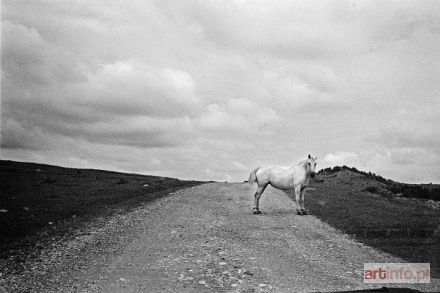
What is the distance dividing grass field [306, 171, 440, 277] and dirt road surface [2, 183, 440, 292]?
0.90 m

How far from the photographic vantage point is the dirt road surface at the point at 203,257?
897 cm

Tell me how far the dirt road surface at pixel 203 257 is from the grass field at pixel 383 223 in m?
0.90

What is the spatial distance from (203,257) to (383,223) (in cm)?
1011

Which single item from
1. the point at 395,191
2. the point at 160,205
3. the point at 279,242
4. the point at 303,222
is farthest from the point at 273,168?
the point at 395,191

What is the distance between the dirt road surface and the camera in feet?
29.4

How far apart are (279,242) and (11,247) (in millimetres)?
8742

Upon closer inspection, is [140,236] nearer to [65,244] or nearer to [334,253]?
[65,244]

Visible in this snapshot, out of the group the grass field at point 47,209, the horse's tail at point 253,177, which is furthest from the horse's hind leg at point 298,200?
the grass field at point 47,209

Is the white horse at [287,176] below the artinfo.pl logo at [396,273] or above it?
above

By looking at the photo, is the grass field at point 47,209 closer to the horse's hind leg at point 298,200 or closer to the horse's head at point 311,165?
the horse's hind leg at point 298,200

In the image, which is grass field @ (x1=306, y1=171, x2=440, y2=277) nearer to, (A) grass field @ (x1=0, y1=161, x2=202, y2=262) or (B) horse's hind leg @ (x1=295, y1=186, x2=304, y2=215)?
(B) horse's hind leg @ (x1=295, y1=186, x2=304, y2=215)

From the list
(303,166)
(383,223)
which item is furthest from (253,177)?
(383,223)

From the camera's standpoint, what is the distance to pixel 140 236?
13422 millimetres

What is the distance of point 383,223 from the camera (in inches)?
673
